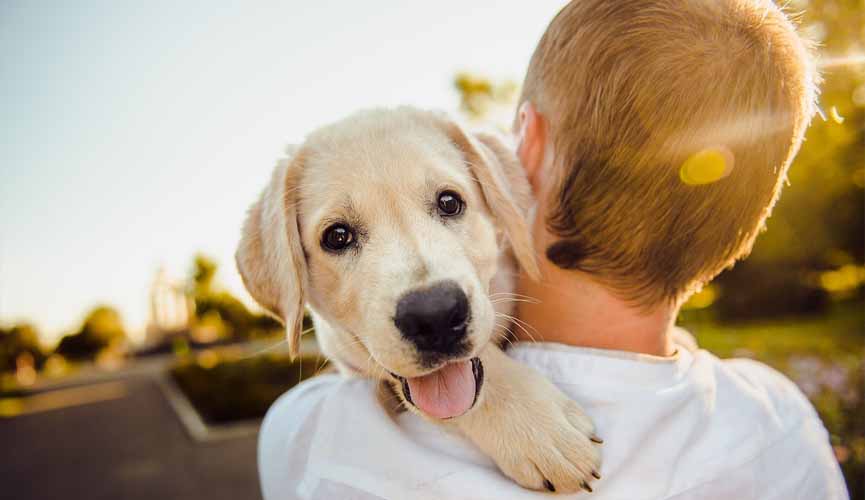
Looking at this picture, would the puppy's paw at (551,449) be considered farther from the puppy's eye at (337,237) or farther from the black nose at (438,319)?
the puppy's eye at (337,237)

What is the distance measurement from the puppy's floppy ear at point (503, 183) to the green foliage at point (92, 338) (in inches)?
1940

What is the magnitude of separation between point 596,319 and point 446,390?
622 millimetres

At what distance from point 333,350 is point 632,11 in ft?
6.16

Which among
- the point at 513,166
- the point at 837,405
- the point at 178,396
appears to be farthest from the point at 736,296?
the point at 513,166

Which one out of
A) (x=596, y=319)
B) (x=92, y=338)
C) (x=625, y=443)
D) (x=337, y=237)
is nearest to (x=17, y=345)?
(x=92, y=338)

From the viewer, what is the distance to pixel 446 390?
81.1 inches

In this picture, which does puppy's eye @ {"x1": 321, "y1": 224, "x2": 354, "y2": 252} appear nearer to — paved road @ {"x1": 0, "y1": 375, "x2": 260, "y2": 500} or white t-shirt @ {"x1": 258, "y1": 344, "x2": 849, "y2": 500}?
white t-shirt @ {"x1": 258, "y1": 344, "x2": 849, "y2": 500}

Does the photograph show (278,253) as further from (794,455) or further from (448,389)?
(794,455)

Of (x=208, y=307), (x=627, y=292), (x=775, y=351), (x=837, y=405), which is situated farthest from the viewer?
(x=208, y=307)

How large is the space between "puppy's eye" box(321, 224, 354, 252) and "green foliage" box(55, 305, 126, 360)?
4907 centimetres

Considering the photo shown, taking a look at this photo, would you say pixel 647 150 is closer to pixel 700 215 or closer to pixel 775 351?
pixel 700 215

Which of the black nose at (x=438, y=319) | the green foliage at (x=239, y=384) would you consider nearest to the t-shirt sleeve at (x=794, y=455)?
the black nose at (x=438, y=319)

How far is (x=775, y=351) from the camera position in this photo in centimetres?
1118

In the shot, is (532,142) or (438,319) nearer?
(438,319)
